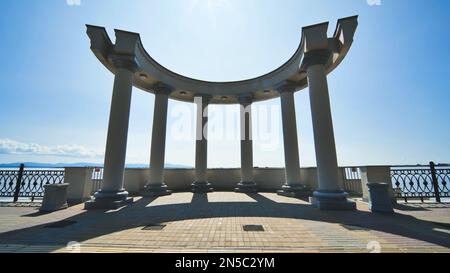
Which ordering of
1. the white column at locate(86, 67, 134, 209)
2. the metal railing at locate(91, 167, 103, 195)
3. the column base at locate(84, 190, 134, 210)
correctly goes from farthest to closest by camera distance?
the metal railing at locate(91, 167, 103, 195)
the white column at locate(86, 67, 134, 209)
the column base at locate(84, 190, 134, 210)

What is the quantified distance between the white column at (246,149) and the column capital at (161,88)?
18.4 feet

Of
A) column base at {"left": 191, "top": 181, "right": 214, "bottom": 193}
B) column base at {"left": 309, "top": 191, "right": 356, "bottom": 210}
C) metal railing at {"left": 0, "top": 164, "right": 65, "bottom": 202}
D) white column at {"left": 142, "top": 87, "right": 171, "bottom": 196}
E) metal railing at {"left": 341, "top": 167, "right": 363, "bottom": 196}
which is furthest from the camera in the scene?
column base at {"left": 191, "top": 181, "right": 214, "bottom": 193}

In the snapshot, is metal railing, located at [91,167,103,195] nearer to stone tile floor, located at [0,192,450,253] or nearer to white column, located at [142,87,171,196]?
white column, located at [142,87,171,196]

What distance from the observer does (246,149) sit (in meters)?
13.9

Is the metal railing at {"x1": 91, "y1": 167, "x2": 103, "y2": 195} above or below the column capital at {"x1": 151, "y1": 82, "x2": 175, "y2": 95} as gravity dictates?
below

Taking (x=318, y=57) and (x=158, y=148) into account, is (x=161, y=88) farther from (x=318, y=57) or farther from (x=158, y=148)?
(x=318, y=57)

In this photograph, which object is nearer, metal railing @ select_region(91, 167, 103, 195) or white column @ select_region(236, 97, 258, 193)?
metal railing @ select_region(91, 167, 103, 195)

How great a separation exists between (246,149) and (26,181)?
13.3 meters

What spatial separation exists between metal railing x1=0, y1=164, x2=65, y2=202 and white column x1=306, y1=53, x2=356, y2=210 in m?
13.4

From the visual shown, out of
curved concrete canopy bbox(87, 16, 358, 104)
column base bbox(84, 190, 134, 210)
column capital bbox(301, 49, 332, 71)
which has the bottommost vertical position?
column base bbox(84, 190, 134, 210)

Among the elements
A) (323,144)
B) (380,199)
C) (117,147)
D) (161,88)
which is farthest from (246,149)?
(117,147)

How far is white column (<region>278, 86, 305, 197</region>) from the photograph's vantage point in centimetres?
→ 1156

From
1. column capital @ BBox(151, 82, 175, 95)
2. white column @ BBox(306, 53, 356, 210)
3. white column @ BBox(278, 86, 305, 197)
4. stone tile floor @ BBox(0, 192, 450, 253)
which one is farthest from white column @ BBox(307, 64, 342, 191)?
column capital @ BBox(151, 82, 175, 95)
